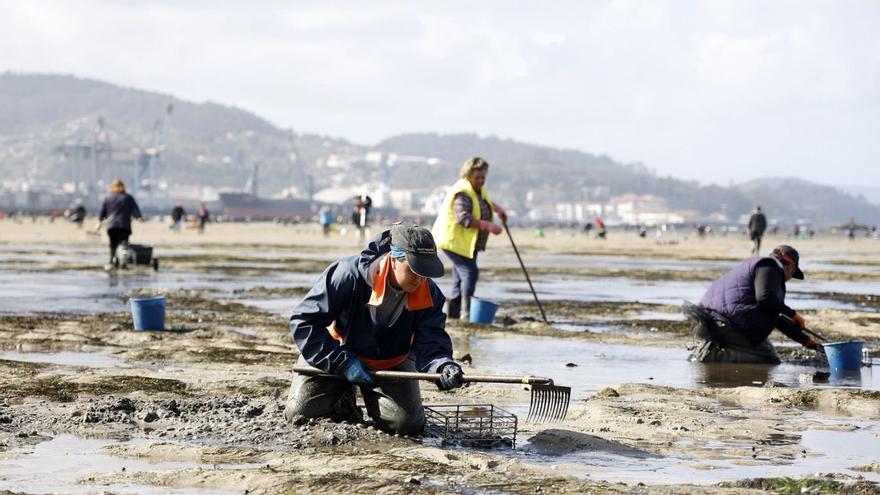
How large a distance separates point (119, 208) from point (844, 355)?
14705 millimetres

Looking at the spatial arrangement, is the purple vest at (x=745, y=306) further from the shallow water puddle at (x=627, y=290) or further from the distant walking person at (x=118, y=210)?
the distant walking person at (x=118, y=210)

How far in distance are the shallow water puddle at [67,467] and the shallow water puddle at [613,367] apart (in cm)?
378

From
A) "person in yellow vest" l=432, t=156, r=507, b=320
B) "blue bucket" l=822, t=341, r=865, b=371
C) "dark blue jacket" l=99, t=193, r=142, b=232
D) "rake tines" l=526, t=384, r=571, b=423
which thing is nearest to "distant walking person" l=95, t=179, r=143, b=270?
"dark blue jacket" l=99, t=193, r=142, b=232

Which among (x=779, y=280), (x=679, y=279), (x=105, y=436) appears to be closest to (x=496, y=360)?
(x=779, y=280)

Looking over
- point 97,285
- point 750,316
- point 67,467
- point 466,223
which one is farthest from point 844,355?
point 97,285

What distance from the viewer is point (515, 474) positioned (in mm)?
6457

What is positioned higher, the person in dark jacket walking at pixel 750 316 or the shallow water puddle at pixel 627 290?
the person in dark jacket walking at pixel 750 316

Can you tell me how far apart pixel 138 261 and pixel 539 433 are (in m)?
18.9

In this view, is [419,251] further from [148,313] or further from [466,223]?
[466,223]

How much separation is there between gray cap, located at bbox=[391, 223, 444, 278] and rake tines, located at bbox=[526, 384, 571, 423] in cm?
112

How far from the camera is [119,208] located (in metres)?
22.8

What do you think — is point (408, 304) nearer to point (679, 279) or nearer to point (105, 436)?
point (105, 436)

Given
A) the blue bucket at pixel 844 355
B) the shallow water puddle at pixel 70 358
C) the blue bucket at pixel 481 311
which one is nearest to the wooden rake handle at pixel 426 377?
Answer: the shallow water puddle at pixel 70 358

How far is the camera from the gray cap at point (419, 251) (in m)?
6.93
